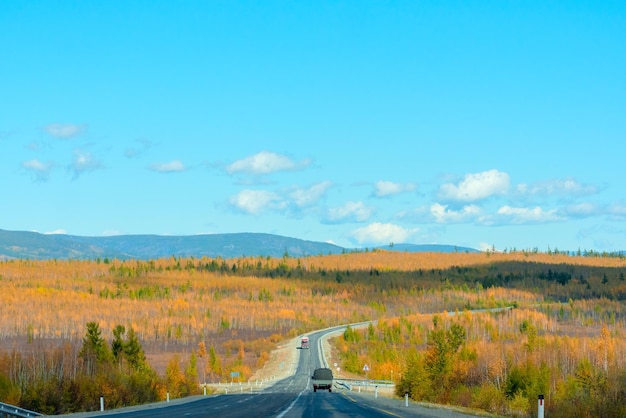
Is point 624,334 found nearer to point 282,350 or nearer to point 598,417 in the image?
point 282,350

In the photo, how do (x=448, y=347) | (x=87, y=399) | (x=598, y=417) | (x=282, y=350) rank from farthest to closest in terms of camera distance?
(x=282, y=350)
(x=448, y=347)
(x=87, y=399)
(x=598, y=417)

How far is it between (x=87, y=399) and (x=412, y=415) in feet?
101

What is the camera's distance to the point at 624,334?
636 feet

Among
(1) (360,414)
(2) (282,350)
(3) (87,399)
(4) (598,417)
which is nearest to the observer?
(4) (598,417)

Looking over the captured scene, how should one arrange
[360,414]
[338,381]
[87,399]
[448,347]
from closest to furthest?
[360,414] < [87,399] < [448,347] < [338,381]

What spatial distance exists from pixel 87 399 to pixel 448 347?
40.2 meters

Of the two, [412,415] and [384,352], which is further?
[384,352]

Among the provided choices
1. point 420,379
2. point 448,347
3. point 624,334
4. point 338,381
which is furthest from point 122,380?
point 624,334

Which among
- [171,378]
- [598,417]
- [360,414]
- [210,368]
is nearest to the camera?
[598,417]

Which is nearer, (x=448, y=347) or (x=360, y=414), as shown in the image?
(x=360, y=414)

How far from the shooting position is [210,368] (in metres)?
152

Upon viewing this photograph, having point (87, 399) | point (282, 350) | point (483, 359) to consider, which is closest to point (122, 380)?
point (87, 399)

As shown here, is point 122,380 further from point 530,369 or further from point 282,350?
point 282,350

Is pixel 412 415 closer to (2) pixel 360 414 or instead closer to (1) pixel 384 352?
(2) pixel 360 414
